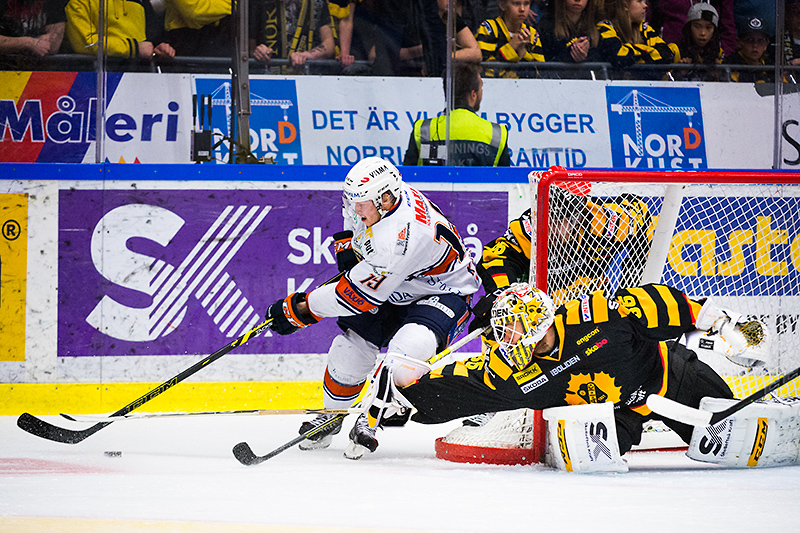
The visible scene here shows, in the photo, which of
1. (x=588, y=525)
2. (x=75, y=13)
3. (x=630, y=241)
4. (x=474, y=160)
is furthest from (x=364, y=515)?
(x=75, y=13)

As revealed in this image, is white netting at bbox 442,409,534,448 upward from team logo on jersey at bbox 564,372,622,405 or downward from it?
downward

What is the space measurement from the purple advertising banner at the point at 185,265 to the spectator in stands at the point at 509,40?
1.05 meters

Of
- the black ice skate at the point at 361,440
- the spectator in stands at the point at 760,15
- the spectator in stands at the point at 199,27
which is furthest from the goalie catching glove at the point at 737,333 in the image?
the spectator in stands at the point at 199,27

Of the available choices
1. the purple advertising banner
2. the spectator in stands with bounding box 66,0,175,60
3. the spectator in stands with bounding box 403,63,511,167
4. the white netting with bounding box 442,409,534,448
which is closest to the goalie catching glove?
the white netting with bounding box 442,409,534,448

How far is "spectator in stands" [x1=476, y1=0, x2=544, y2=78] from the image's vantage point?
4.59m

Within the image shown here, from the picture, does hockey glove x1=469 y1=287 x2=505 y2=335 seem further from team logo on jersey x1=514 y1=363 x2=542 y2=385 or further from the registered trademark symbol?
the registered trademark symbol

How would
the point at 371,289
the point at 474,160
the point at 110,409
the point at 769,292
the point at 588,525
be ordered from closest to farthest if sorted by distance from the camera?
the point at 588,525 < the point at 371,289 < the point at 769,292 < the point at 110,409 < the point at 474,160

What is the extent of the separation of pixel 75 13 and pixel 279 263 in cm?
149

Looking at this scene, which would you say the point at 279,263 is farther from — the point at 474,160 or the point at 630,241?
the point at 630,241

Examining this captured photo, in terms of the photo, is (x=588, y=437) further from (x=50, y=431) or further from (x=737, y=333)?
(x=50, y=431)

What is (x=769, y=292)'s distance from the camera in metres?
3.83

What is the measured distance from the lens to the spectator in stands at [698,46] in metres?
4.72

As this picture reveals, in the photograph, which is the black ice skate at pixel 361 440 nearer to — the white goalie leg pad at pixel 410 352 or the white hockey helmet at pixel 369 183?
the white goalie leg pad at pixel 410 352

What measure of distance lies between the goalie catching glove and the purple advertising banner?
1.96m
